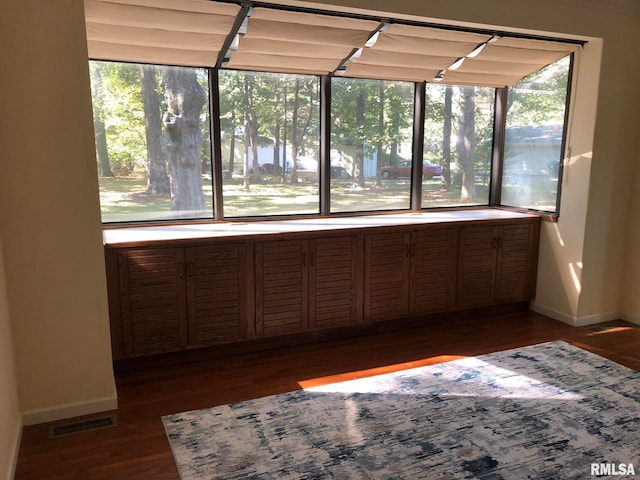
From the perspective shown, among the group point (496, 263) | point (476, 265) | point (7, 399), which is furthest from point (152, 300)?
point (496, 263)

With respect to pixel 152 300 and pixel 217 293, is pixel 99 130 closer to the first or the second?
pixel 152 300

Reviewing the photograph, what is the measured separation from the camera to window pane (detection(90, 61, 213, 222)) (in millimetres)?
3654

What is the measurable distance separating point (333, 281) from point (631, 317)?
9.11ft

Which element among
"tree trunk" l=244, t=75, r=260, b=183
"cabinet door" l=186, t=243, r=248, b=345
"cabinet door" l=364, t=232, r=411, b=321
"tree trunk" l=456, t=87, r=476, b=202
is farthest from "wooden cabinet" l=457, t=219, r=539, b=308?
"cabinet door" l=186, t=243, r=248, b=345

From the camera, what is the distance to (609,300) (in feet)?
14.8

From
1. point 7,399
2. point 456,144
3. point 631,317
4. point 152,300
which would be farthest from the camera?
point 456,144

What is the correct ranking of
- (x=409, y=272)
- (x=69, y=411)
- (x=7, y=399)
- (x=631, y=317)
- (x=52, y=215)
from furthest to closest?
1. (x=631, y=317)
2. (x=409, y=272)
3. (x=69, y=411)
4. (x=52, y=215)
5. (x=7, y=399)

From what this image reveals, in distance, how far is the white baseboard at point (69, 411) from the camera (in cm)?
277

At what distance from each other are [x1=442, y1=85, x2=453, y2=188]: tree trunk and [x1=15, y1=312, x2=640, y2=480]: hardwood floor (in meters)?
1.37

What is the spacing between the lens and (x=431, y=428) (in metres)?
2.71

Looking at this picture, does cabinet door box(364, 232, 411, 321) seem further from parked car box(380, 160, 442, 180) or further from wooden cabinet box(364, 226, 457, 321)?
parked car box(380, 160, 442, 180)

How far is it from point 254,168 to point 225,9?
134 centimetres

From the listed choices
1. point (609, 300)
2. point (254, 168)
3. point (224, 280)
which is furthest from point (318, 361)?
point (609, 300)

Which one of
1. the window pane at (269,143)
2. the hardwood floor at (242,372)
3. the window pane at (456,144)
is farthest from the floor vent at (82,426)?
the window pane at (456,144)
